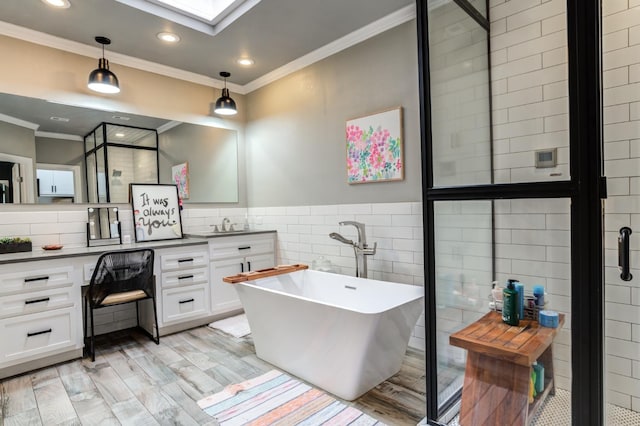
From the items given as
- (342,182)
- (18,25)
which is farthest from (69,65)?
(342,182)

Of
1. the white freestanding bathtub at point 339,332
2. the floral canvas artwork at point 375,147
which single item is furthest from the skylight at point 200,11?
the white freestanding bathtub at point 339,332

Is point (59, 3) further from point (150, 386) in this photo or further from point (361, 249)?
point (361, 249)

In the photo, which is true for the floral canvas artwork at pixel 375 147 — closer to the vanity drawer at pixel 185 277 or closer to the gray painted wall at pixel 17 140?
the vanity drawer at pixel 185 277

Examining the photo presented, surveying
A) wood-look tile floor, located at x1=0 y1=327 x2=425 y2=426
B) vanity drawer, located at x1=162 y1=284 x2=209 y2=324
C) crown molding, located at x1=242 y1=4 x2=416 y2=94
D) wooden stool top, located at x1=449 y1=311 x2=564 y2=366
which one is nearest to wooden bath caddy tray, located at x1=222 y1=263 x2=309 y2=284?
wood-look tile floor, located at x1=0 y1=327 x2=425 y2=426

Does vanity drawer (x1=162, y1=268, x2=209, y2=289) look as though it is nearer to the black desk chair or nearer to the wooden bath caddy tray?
the black desk chair

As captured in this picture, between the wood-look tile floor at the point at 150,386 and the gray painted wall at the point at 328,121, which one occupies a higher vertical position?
the gray painted wall at the point at 328,121

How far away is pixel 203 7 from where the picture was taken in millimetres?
2898

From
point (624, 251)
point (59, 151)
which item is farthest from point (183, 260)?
point (624, 251)

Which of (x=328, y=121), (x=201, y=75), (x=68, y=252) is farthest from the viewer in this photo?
(x=201, y=75)

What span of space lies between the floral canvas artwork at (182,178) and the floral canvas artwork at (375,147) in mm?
1872

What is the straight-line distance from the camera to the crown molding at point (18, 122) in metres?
2.85

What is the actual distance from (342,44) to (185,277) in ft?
8.65

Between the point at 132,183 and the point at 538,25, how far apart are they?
3.54 meters

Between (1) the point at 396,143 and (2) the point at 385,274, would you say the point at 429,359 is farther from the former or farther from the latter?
(1) the point at 396,143
